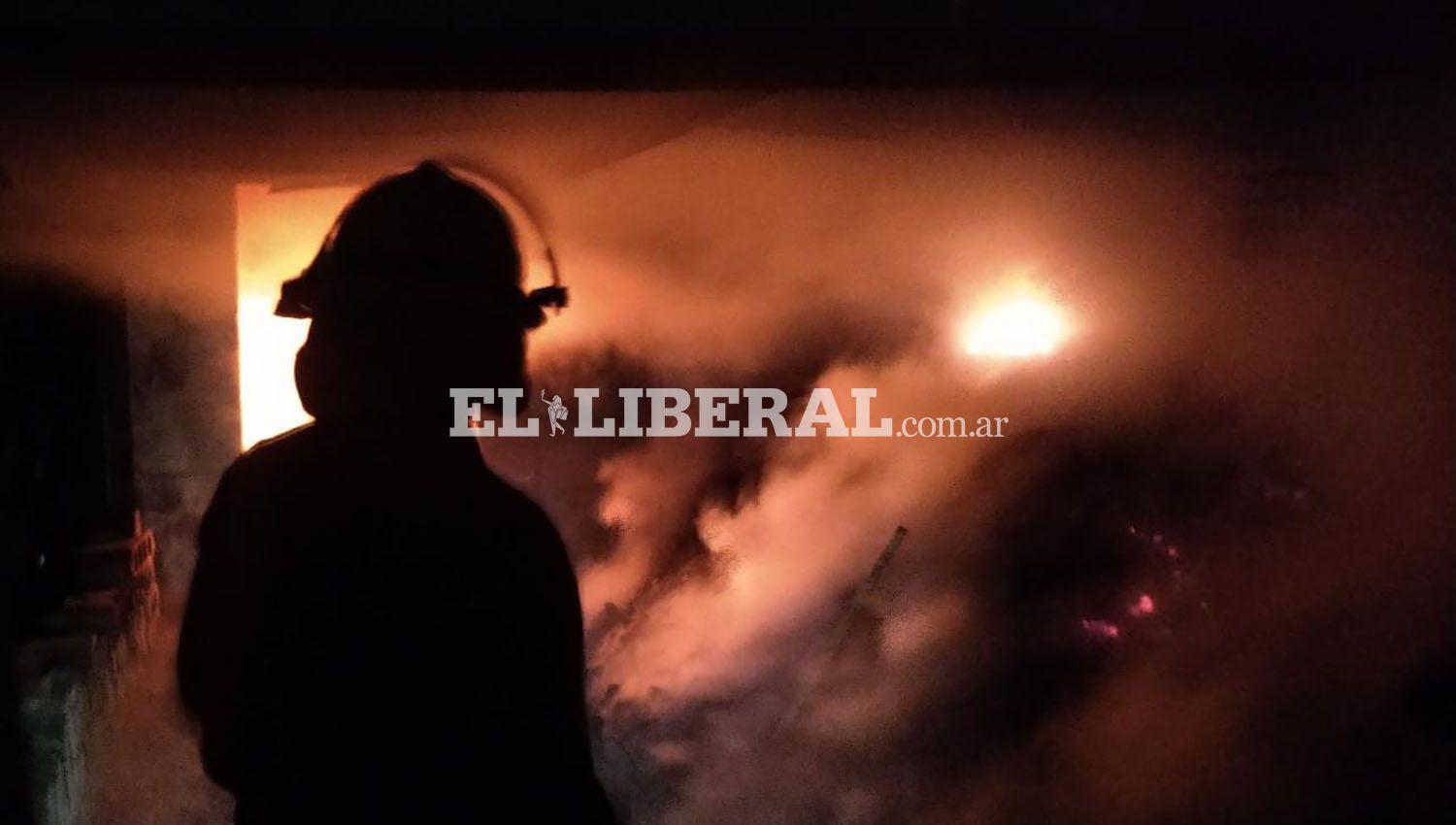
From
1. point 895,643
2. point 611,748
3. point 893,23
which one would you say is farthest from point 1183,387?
point 611,748

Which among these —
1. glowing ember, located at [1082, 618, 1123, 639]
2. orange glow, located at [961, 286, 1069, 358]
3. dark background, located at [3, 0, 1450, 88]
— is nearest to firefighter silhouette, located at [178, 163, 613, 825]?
dark background, located at [3, 0, 1450, 88]

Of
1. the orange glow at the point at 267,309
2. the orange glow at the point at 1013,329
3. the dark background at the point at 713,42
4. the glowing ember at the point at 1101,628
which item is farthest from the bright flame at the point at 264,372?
the glowing ember at the point at 1101,628

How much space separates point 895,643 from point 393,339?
121cm

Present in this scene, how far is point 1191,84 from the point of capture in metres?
1.67

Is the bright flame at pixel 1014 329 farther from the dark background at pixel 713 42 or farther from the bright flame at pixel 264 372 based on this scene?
the bright flame at pixel 264 372

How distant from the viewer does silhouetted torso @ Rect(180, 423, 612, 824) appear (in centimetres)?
164

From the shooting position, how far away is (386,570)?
1.64 meters

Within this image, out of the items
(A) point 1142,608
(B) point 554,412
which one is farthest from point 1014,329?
(B) point 554,412

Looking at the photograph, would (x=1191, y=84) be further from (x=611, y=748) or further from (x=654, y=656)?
(x=611, y=748)

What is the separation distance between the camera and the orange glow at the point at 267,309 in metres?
1.69

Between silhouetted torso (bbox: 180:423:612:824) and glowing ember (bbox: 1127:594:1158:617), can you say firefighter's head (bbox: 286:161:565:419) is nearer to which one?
silhouetted torso (bbox: 180:423:612:824)

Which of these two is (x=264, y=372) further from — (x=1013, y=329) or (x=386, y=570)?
(x=1013, y=329)

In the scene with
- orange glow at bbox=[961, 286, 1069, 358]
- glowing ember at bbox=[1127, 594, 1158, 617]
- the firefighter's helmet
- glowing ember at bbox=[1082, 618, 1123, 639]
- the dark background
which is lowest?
glowing ember at bbox=[1082, 618, 1123, 639]

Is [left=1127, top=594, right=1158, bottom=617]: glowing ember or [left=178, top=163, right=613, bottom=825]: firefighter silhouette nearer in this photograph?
[left=178, top=163, right=613, bottom=825]: firefighter silhouette
